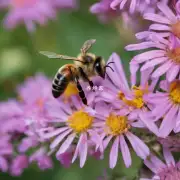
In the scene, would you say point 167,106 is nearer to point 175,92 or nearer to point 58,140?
point 175,92

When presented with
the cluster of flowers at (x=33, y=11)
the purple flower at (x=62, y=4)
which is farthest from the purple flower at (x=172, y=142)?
the purple flower at (x=62, y=4)

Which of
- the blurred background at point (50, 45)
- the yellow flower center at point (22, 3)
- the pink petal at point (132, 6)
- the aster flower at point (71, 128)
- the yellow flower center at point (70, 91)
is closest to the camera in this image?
the pink petal at point (132, 6)

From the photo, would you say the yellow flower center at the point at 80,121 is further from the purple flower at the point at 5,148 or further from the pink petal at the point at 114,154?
the purple flower at the point at 5,148

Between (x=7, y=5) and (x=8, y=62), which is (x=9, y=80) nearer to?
(x=8, y=62)

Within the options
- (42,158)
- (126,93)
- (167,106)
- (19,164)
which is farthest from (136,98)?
(19,164)

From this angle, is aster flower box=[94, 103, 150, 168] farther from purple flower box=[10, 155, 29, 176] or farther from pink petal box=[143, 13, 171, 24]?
purple flower box=[10, 155, 29, 176]

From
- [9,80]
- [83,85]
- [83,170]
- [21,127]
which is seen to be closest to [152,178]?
[83,85]
